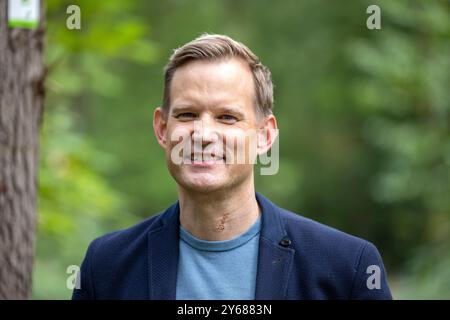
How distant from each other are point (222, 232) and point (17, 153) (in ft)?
5.11

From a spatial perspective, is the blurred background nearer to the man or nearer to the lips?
the man

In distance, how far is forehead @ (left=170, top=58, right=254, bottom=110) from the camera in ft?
9.66

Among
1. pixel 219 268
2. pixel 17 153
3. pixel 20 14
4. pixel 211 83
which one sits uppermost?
pixel 20 14

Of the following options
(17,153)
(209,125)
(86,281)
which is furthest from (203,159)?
(17,153)

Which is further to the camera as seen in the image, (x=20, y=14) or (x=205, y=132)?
(x=20, y=14)

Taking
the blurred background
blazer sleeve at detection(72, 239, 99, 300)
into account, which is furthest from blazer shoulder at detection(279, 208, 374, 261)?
the blurred background

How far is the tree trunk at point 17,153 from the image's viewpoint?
13.2 ft

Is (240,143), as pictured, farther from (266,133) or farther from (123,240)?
(123,240)

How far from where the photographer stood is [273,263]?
292 centimetres

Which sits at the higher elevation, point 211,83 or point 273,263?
point 211,83

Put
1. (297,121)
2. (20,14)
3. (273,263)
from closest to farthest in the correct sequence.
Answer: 1. (273,263)
2. (20,14)
3. (297,121)

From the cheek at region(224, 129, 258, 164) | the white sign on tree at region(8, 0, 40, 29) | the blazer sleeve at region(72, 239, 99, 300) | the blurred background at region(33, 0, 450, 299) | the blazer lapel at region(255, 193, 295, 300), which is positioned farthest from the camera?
the blurred background at region(33, 0, 450, 299)

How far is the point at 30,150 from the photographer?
4133mm

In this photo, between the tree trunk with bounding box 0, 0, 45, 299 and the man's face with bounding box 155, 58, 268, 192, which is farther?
the tree trunk with bounding box 0, 0, 45, 299
